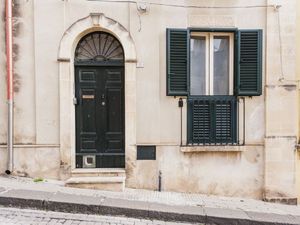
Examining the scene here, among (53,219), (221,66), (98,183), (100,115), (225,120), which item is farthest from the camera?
(221,66)

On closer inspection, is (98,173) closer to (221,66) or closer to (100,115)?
(100,115)

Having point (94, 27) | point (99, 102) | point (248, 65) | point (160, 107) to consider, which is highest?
point (94, 27)

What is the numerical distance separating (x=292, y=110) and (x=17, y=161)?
18.7 ft

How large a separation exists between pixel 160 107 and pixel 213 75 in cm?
137

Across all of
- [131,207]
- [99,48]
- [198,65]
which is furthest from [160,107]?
A: [131,207]

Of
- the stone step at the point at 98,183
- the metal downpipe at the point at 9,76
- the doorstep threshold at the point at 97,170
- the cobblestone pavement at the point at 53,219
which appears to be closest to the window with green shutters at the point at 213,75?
the doorstep threshold at the point at 97,170

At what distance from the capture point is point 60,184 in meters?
6.49

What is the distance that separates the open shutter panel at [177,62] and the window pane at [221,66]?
76 centimetres

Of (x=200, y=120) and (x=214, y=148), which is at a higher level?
(x=200, y=120)

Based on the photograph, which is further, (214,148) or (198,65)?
(198,65)

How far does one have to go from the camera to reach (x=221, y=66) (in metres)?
7.13

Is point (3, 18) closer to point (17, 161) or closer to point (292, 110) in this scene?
point (17, 161)

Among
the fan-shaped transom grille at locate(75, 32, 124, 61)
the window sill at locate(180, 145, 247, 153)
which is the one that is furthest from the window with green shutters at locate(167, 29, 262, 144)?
the fan-shaped transom grille at locate(75, 32, 124, 61)

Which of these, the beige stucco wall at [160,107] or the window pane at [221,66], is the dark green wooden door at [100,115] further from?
the window pane at [221,66]
